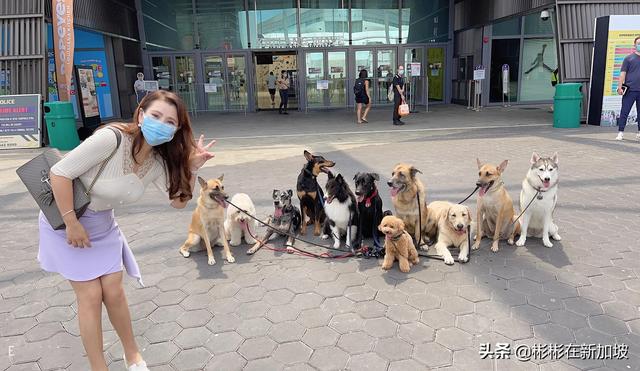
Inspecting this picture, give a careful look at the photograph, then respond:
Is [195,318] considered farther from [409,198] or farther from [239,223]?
[409,198]

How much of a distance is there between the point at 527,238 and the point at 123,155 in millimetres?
4270

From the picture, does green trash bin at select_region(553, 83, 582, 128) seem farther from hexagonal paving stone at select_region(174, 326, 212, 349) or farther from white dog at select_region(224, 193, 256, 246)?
hexagonal paving stone at select_region(174, 326, 212, 349)

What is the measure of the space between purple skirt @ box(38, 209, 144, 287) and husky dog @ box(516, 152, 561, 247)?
3.87 m

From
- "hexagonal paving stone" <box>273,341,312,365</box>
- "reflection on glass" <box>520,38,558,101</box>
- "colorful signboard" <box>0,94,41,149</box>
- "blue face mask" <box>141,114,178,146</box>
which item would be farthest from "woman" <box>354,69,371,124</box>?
"blue face mask" <box>141,114,178,146</box>

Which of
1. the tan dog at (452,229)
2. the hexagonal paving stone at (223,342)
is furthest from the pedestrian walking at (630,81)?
the hexagonal paving stone at (223,342)

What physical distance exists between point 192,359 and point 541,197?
357cm

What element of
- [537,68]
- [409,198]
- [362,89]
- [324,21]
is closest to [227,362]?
[409,198]

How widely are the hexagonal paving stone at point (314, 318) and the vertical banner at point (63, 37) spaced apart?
10997mm

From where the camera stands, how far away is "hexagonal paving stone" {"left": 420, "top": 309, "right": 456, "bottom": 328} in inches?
129

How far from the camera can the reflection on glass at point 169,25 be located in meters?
19.7

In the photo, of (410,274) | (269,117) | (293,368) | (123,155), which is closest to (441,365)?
(293,368)

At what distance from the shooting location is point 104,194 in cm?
237

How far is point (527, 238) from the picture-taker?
481 centimetres

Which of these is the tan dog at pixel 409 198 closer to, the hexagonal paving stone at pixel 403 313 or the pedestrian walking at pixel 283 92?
the hexagonal paving stone at pixel 403 313
